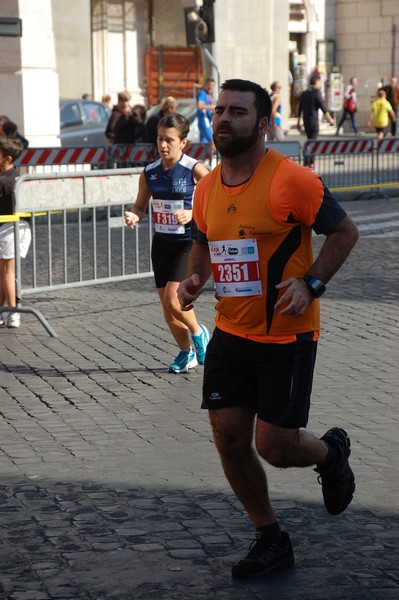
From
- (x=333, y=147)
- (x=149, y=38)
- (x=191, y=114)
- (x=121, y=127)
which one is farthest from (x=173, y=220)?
(x=149, y=38)

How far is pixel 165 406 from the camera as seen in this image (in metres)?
7.22

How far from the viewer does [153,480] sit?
5.69m

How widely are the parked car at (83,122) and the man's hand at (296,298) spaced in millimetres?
22064

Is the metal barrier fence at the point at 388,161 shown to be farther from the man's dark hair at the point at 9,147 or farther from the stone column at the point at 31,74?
the man's dark hair at the point at 9,147

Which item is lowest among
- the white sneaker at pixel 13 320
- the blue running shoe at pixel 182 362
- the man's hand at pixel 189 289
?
the white sneaker at pixel 13 320

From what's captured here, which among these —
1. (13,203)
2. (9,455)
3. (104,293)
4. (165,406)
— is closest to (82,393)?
(165,406)

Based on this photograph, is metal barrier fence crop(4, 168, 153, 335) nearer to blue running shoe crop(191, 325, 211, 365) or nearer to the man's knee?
blue running shoe crop(191, 325, 211, 365)

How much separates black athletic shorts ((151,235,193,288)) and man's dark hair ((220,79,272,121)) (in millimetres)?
3537

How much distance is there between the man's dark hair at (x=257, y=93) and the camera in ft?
14.7

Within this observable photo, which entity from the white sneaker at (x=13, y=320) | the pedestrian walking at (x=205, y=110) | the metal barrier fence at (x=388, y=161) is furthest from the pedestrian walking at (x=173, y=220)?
the pedestrian walking at (x=205, y=110)

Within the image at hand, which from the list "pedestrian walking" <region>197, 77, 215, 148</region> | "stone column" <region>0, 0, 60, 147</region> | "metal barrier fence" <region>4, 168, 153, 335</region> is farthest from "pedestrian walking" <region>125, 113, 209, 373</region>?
"pedestrian walking" <region>197, 77, 215, 148</region>

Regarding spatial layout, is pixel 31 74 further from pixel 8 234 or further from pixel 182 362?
pixel 182 362

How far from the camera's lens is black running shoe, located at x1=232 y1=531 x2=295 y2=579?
4441 mm

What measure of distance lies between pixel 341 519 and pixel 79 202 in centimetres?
597
